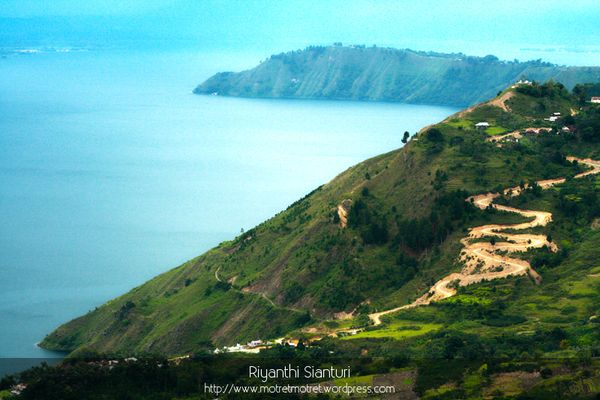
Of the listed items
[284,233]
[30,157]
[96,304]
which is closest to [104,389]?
[284,233]

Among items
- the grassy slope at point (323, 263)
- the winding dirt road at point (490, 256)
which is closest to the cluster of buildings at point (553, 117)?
the grassy slope at point (323, 263)

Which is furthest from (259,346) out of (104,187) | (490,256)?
(104,187)

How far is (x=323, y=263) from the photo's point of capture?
69.8 m

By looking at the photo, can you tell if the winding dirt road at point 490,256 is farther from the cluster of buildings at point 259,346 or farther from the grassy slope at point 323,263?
the cluster of buildings at point 259,346

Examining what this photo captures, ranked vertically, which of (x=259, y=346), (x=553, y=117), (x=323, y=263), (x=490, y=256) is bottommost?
(x=259, y=346)

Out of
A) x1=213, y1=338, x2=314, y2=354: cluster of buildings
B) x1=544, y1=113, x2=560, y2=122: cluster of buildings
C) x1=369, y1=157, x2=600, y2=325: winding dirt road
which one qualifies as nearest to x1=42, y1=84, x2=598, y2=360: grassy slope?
x1=369, y1=157, x2=600, y2=325: winding dirt road

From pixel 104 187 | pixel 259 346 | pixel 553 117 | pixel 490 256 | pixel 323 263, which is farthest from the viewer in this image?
pixel 104 187

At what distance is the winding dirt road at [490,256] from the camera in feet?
187

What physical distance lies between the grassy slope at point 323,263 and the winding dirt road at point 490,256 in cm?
111

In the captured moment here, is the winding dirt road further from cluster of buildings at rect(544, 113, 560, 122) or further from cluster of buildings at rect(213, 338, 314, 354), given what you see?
cluster of buildings at rect(544, 113, 560, 122)

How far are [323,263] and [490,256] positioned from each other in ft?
47.8

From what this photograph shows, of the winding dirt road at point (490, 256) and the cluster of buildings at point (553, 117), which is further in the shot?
the cluster of buildings at point (553, 117)

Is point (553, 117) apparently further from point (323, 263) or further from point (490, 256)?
point (490, 256)

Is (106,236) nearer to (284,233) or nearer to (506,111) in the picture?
(284,233)
